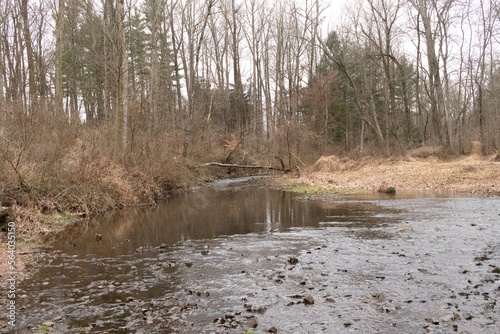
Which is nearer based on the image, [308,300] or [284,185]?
[308,300]

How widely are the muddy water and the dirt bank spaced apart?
18.9 feet

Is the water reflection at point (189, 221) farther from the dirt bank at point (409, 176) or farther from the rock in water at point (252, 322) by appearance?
the dirt bank at point (409, 176)

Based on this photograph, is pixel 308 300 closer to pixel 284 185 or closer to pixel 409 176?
pixel 409 176

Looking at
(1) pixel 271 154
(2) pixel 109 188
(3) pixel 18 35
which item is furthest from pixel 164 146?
(3) pixel 18 35

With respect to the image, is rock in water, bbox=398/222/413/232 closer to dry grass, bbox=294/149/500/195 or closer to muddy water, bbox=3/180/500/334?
muddy water, bbox=3/180/500/334

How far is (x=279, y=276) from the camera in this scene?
6910mm

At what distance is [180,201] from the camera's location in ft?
61.3

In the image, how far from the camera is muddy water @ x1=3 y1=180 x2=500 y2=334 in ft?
16.8

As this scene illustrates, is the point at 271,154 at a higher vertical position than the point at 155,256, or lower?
higher

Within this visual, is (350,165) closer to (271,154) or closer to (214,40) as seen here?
(271,154)

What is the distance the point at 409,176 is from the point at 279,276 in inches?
636

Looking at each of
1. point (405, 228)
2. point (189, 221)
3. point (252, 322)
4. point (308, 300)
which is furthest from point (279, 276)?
point (189, 221)

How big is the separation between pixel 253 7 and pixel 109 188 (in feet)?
114

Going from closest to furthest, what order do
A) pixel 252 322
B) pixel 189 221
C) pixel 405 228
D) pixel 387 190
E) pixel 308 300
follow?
pixel 252 322
pixel 308 300
pixel 405 228
pixel 189 221
pixel 387 190
